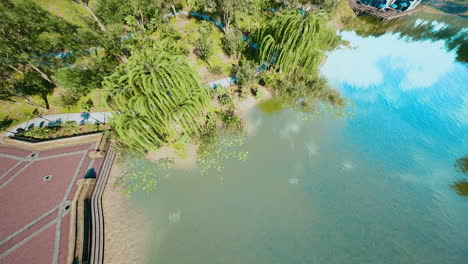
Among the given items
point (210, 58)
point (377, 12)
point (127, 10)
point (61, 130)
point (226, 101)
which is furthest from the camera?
point (377, 12)

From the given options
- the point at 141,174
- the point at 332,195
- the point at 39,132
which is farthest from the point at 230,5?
the point at 39,132

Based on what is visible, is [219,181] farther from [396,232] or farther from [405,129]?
[405,129]

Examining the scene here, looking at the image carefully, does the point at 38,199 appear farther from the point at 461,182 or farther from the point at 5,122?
the point at 461,182

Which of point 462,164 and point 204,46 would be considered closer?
point 462,164

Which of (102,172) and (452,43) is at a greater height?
(452,43)

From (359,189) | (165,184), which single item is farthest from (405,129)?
(165,184)

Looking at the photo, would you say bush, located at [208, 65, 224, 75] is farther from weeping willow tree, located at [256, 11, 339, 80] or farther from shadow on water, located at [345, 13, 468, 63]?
shadow on water, located at [345, 13, 468, 63]
